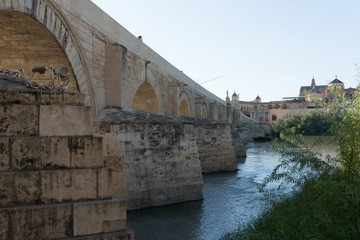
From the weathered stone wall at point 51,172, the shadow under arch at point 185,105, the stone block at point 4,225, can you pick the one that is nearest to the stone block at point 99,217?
the weathered stone wall at point 51,172

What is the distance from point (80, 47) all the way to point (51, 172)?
583cm

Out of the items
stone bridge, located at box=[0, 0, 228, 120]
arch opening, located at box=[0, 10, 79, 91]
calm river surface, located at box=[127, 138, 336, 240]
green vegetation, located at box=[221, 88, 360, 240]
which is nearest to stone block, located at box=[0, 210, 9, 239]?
green vegetation, located at box=[221, 88, 360, 240]

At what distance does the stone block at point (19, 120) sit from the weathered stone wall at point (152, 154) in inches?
180

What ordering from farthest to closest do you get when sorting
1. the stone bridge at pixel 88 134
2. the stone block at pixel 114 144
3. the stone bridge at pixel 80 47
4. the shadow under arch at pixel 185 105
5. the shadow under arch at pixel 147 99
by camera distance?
the shadow under arch at pixel 185 105, the shadow under arch at pixel 147 99, the stone block at pixel 114 144, the stone bridge at pixel 80 47, the stone bridge at pixel 88 134

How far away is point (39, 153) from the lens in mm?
3359

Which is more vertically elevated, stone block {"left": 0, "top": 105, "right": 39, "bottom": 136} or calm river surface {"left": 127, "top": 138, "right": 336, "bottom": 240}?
stone block {"left": 0, "top": 105, "right": 39, "bottom": 136}

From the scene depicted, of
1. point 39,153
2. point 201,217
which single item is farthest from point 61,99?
point 201,217

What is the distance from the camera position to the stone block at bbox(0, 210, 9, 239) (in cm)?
306

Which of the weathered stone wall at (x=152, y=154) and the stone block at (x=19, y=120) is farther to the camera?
the weathered stone wall at (x=152, y=154)

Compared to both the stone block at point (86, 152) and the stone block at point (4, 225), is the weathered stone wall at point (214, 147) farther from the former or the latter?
the stone block at point (4, 225)

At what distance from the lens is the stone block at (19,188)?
125 inches

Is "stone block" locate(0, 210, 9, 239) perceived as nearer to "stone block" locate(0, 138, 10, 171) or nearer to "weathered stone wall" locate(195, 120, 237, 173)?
"stone block" locate(0, 138, 10, 171)

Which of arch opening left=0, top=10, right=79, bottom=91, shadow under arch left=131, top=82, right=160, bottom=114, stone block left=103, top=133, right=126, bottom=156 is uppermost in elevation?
arch opening left=0, top=10, right=79, bottom=91

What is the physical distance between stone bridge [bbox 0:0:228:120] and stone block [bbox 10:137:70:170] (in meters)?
3.53
